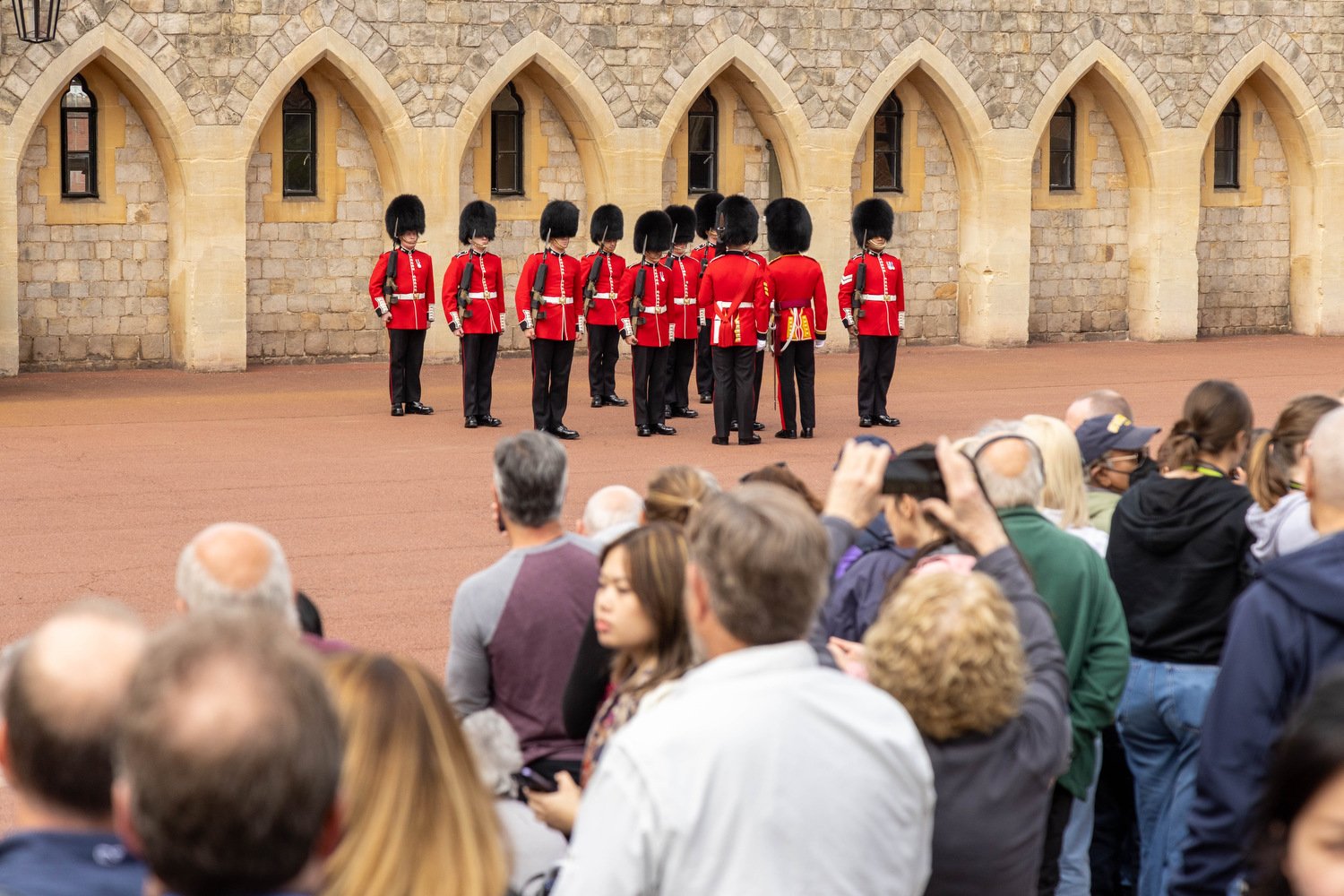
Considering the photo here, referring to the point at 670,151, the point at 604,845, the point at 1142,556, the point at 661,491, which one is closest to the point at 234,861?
the point at 604,845

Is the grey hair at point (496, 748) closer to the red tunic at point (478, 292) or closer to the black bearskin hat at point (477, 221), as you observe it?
the red tunic at point (478, 292)

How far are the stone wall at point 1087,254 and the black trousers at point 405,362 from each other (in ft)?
27.5

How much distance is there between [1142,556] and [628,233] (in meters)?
13.5

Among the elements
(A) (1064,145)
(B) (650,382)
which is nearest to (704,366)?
(B) (650,382)

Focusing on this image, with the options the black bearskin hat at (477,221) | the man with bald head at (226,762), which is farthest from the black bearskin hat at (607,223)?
the man with bald head at (226,762)

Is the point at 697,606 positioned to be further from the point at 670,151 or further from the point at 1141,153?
the point at 1141,153

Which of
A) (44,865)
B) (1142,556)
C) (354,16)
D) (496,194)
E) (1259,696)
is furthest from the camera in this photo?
(496,194)

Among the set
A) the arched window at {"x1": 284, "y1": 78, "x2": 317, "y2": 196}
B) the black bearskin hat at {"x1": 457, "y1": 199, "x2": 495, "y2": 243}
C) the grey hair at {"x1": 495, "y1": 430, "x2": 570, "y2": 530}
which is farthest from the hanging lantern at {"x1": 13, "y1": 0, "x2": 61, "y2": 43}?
the grey hair at {"x1": 495, "y1": 430, "x2": 570, "y2": 530}

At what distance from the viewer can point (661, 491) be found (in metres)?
3.61

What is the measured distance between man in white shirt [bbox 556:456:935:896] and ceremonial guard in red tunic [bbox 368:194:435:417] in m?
10.6

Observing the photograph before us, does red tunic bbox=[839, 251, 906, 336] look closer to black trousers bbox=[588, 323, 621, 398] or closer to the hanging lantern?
black trousers bbox=[588, 323, 621, 398]

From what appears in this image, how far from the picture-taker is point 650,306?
1246 centimetres

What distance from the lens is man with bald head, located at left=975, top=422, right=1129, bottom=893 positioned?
141 inches

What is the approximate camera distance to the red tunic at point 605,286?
1294 centimetres
